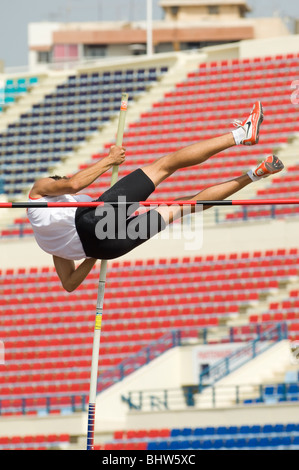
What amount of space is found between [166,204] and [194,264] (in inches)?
321

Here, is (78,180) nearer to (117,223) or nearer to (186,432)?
(117,223)

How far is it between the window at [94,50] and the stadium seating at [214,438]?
26.9 m

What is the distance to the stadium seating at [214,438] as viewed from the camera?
11.5 m

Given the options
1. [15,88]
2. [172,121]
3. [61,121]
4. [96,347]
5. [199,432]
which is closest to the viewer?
[96,347]

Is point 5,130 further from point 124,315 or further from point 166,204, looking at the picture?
point 166,204

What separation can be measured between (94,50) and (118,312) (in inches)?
979

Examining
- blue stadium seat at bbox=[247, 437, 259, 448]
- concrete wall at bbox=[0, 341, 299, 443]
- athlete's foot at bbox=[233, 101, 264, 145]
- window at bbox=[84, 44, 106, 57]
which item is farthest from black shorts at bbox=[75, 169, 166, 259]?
window at bbox=[84, 44, 106, 57]

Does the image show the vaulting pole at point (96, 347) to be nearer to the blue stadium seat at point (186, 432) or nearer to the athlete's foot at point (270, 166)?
the athlete's foot at point (270, 166)

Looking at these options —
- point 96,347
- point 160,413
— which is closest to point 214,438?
point 160,413

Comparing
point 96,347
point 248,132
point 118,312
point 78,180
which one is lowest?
point 96,347

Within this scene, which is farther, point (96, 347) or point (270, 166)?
point (96, 347)

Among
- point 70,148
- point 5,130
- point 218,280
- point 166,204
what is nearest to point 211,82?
point 70,148

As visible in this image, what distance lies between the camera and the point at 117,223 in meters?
6.53

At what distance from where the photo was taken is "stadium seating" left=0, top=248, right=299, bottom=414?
13.6 m
